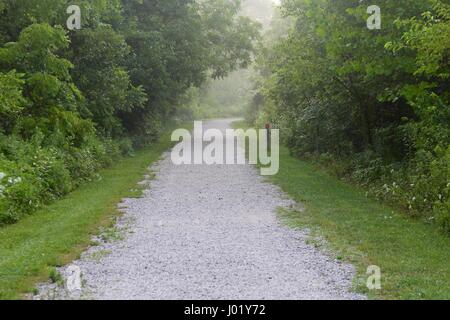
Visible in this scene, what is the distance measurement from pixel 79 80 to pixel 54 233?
11252 millimetres

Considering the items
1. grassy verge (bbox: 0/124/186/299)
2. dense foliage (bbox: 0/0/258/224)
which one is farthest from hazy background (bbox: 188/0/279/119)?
grassy verge (bbox: 0/124/186/299)

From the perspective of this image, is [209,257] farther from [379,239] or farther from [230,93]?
[230,93]

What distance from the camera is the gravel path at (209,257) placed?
6.70 meters

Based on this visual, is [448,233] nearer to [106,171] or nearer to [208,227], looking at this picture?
[208,227]

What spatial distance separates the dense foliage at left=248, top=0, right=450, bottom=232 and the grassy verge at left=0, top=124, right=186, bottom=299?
5864 millimetres

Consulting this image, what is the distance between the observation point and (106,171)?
61.3ft

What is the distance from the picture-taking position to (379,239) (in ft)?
30.6

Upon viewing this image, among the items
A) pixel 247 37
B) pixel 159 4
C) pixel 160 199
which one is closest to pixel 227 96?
pixel 247 37

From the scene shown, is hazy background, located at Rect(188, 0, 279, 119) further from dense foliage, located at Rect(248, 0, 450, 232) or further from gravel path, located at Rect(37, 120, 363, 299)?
gravel path, located at Rect(37, 120, 363, 299)

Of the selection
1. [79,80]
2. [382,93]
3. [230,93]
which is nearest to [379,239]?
[382,93]

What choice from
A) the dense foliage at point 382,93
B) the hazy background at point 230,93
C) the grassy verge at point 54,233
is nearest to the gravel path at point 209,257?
the grassy verge at point 54,233

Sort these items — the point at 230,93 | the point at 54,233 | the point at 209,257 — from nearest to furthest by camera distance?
the point at 209,257, the point at 54,233, the point at 230,93

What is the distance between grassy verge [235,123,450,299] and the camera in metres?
6.92
